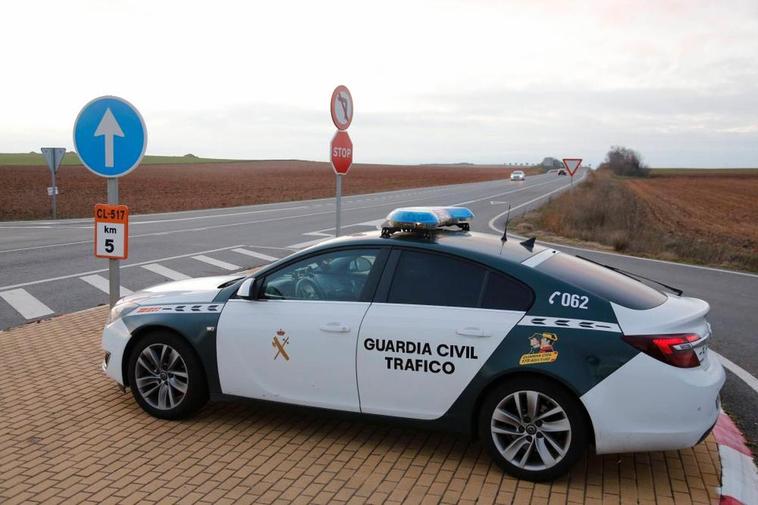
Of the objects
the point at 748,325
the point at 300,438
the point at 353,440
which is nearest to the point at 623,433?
the point at 353,440

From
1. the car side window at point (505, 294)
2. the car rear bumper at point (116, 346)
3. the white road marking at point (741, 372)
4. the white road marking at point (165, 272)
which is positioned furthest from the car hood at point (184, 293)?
the white road marking at point (165, 272)

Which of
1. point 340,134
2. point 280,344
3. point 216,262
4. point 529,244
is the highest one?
point 340,134

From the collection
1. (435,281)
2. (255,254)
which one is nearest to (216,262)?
(255,254)

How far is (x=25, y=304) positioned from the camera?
9484mm

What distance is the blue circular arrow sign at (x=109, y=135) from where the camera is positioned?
20.1 feet

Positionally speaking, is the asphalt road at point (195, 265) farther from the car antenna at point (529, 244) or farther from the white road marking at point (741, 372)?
the car antenna at point (529, 244)

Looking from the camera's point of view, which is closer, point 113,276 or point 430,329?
point 430,329

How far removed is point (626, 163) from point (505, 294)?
143m

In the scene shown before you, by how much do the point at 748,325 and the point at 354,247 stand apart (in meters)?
6.11

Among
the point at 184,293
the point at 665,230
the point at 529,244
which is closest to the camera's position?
the point at 529,244

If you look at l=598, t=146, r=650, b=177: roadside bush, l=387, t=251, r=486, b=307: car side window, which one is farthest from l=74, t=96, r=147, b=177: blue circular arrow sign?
l=598, t=146, r=650, b=177: roadside bush

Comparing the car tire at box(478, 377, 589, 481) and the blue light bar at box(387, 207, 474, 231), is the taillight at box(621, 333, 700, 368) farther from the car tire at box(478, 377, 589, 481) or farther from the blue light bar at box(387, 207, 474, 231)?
the blue light bar at box(387, 207, 474, 231)

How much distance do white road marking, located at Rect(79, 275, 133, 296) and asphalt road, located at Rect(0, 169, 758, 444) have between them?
2 cm

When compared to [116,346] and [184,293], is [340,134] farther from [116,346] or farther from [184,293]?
[116,346]
